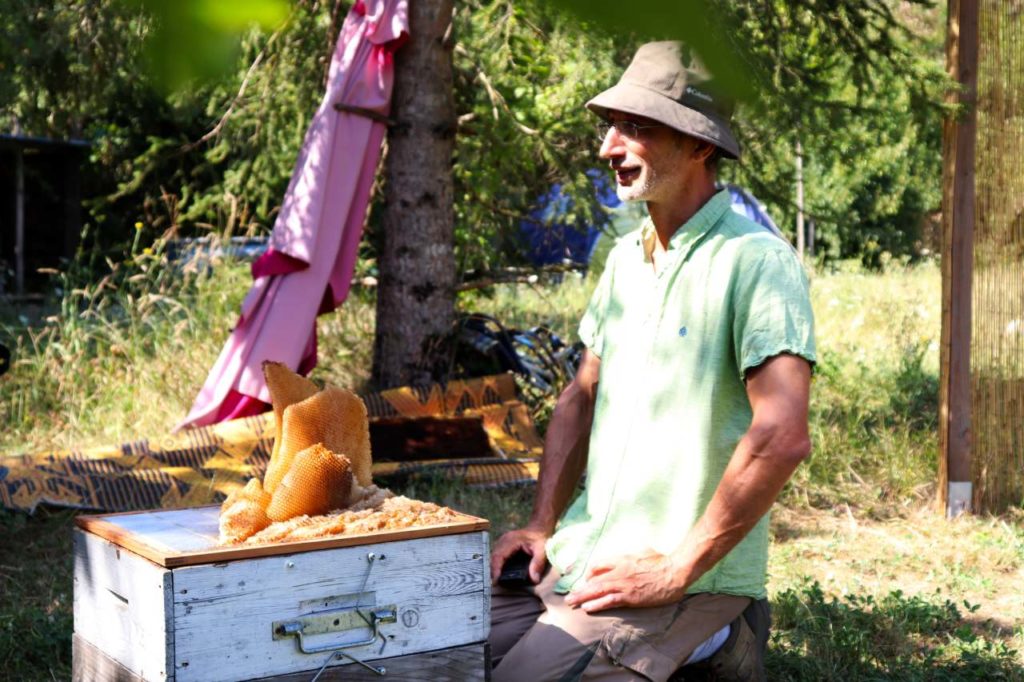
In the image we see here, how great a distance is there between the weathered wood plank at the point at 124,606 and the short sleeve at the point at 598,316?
1225 mm

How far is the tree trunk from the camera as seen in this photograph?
6172mm

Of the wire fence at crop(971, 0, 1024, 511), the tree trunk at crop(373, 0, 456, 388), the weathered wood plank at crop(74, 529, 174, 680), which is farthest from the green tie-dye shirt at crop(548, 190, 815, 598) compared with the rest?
the tree trunk at crop(373, 0, 456, 388)

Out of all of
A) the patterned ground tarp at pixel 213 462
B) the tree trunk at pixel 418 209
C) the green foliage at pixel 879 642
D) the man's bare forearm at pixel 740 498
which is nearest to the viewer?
the man's bare forearm at pixel 740 498

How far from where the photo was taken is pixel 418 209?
6.22 metres

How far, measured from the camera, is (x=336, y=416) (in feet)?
8.39

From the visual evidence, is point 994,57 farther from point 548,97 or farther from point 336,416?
point 336,416

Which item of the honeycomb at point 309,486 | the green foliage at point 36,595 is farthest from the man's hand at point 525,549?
the green foliage at point 36,595

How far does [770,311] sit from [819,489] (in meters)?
3.41

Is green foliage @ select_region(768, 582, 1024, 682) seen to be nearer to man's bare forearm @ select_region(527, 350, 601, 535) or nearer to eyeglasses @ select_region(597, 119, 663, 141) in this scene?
man's bare forearm @ select_region(527, 350, 601, 535)

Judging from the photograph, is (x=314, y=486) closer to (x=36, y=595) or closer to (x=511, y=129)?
(x=36, y=595)

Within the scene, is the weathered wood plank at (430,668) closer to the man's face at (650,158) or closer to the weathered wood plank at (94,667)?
the weathered wood plank at (94,667)

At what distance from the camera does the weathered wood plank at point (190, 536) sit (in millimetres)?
2150

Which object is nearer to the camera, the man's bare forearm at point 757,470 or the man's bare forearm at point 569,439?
the man's bare forearm at point 757,470

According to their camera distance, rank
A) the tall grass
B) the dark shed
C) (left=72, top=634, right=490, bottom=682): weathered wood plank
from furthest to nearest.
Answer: the dark shed, the tall grass, (left=72, top=634, right=490, bottom=682): weathered wood plank
